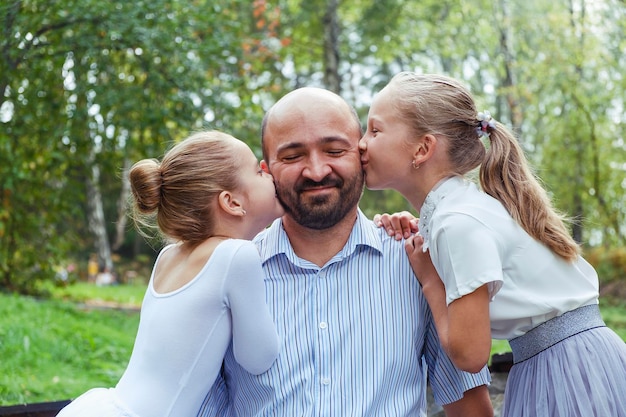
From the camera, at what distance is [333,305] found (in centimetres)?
280

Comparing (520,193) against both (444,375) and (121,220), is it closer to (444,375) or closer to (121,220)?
(444,375)

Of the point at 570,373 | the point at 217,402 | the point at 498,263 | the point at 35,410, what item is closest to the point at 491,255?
the point at 498,263

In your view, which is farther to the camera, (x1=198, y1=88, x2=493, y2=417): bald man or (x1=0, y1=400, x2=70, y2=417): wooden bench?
(x1=0, y1=400, x2=70, y2=417): wooden bench

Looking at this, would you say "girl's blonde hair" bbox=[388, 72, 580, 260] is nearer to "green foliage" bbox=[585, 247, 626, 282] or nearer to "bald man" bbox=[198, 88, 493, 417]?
"bald man" bbox=[198, 88, 493, 417]

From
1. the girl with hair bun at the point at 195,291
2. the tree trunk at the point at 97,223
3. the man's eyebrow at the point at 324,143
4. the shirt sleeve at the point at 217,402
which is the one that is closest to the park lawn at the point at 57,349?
the shirt sleeve at the point at 217,402

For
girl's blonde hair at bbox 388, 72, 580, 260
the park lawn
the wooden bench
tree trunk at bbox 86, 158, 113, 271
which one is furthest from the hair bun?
tree trunk at bbox 86, 158, 113, 271

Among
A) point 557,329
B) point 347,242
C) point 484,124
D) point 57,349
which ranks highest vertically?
point 484,124

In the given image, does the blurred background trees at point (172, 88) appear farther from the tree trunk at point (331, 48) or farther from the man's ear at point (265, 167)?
the man's ear at point (265, 167)

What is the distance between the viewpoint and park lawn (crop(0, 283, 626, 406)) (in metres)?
5.40

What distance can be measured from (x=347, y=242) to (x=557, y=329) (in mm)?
821

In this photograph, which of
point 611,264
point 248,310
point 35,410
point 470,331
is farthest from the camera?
point 611,264

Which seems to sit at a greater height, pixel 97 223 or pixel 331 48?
pixel 331 48

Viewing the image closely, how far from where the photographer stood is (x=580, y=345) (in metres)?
2.52

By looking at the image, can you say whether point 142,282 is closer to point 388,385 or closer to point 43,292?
point 43,292
